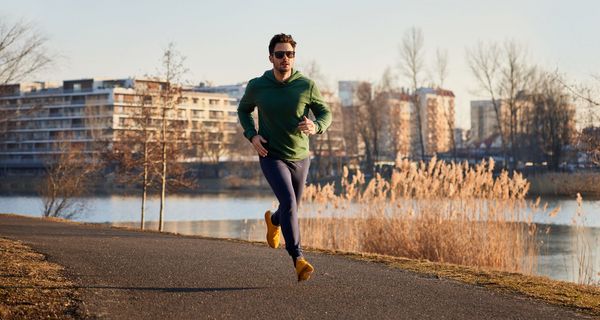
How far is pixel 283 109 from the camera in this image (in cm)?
758

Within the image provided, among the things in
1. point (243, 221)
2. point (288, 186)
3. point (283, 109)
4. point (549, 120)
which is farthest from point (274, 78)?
point (549, 120)

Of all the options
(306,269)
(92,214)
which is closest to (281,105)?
(306,269)

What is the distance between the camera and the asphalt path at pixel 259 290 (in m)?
6.55

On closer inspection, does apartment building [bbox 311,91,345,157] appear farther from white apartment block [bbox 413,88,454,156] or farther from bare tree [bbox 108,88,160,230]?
bare tree [bbox 108,88,160,230]

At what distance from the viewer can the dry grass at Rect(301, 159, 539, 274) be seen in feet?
46.5

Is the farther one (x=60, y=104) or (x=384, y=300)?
(x=60, y=104)

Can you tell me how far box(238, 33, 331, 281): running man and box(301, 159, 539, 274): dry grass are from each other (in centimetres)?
670

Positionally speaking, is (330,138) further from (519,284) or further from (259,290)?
(259,290)

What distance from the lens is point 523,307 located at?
7082 millimetres

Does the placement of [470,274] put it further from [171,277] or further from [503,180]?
[503,180]

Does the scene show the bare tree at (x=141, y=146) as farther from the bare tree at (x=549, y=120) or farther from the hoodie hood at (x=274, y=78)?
the bare tree at (x=549, y=120)

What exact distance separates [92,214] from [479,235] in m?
29.9

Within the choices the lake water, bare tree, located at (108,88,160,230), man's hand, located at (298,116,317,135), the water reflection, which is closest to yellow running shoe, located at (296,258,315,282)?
man's hand, located at (298,116,317,135)

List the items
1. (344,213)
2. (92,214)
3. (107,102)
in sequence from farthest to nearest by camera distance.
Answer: (107,102) → (92,214) → (344,213)
